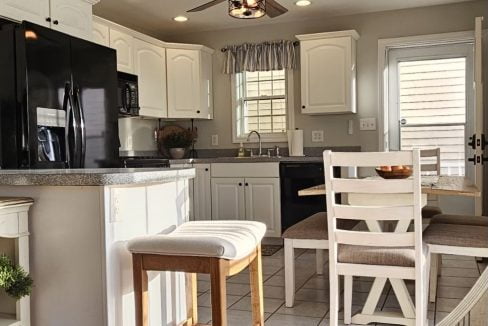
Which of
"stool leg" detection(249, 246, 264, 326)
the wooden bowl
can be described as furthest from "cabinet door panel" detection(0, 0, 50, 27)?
the wooden bowl

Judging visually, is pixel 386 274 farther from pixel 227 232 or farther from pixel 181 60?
pixel 181 60

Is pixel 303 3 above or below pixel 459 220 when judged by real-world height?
above

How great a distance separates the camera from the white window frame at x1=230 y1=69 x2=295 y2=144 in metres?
5.40

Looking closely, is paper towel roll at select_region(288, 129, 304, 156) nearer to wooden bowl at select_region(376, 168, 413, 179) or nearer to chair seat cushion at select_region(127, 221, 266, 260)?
wooden bowl at select_region(376, 168, 413, 179)

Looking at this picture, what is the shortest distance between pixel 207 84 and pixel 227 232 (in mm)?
3854

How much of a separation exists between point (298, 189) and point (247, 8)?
6.49 ft

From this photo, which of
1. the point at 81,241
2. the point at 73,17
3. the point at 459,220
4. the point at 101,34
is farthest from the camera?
the point at 101,34

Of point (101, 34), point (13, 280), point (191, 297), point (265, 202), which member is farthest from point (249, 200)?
point (13, 280)

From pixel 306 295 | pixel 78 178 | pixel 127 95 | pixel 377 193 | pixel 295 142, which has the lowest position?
pixel 306 295

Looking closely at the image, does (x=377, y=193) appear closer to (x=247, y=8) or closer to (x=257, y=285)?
(x=257, y=285)

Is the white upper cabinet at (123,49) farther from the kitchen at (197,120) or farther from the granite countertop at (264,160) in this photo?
the granite countertop at (264,160)

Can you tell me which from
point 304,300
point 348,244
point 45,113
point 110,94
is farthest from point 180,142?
point 348,244

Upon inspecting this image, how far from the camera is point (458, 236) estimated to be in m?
2.58

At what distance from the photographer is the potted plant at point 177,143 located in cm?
547
